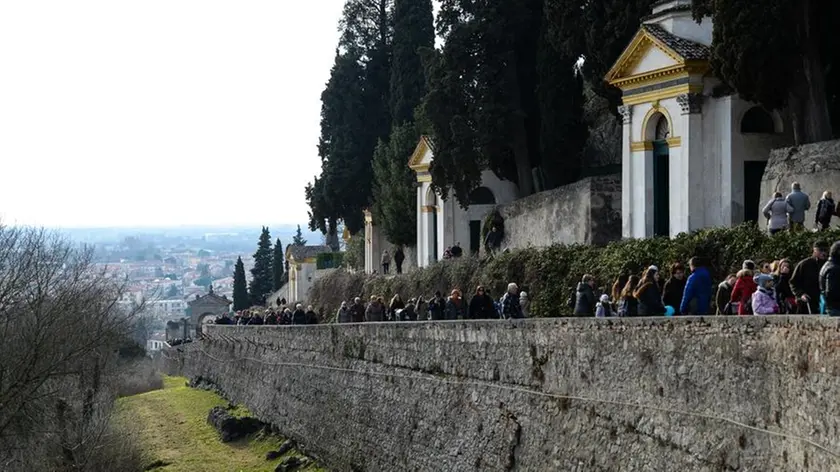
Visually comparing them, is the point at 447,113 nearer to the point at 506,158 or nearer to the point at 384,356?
the point at 506,158

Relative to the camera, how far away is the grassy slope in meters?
35.6

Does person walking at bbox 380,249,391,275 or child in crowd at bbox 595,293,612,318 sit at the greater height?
person walking at bbox 380,249,391,275

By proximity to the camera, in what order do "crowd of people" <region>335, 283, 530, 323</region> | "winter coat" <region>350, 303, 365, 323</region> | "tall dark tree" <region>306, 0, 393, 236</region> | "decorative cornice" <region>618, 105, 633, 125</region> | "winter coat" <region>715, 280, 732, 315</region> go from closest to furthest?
"winter coat" <region>715, 280, 732, 315</region> → "crowd of people" <region>335, 283, 530, 323</region> → "decorative cornice" <region>618, 105, 633, 125</region> → "winter coat" <region>350, 303, 365, 323</region> → "tall dark tree" <region>306, 0, 393, 236</region>

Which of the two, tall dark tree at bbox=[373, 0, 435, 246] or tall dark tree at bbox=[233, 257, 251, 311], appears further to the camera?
tall dark tree at bbox=[233, 257, 251, 311]

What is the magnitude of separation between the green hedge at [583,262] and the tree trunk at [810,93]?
388 centimetres

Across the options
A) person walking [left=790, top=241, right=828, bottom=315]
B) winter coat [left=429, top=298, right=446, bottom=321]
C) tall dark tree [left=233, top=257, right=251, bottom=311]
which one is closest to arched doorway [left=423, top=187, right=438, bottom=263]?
winter coat [left=429, top=298, right=446, bottom=321]

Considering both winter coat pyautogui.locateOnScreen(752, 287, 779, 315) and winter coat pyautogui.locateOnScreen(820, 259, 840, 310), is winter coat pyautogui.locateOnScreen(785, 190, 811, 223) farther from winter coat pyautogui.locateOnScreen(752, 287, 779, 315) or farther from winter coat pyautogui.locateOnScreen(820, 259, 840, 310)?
winter coat pyautogui.locateOnScreen(820, 259, 840, 310)

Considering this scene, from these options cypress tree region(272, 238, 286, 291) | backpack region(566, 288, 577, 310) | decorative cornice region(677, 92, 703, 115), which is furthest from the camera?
cypress tree region(272, 238, 286, 291)

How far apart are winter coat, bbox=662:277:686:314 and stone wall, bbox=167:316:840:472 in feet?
5.22

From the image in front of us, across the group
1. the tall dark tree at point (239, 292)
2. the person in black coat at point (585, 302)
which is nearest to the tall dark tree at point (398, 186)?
the person in black coat at point (585, 302)

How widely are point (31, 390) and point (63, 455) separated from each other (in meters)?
2.93

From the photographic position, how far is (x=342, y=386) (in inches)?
1177

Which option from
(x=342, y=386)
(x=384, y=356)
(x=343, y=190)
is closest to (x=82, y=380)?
(x=342, y=386)

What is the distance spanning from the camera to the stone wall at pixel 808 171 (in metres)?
25.3
